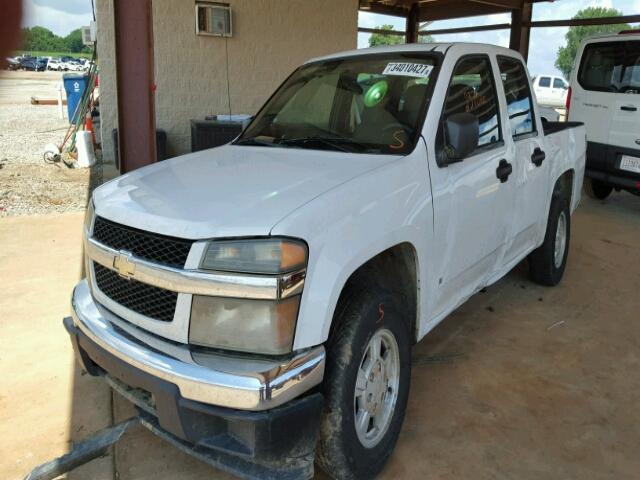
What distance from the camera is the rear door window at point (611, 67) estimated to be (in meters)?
7.87

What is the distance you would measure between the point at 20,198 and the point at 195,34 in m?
3.68

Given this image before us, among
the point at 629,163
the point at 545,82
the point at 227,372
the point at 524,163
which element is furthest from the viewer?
the point at 545,82

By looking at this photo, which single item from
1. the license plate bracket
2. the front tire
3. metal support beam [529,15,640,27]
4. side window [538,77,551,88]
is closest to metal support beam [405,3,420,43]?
metal support beam [529,15,640,27]

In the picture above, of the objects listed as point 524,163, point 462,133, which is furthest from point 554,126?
point 462,133

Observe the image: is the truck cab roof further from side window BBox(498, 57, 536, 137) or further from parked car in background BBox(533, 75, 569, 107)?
parked car in background BBox(533, 75, 569, 107)

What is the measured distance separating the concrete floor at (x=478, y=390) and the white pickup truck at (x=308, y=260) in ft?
1.56

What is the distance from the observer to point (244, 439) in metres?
2.19

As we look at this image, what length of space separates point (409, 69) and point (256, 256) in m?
1.81

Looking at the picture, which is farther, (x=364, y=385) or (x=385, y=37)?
(x=385, y=37)

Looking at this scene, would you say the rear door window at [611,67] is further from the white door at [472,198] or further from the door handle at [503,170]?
the door handle at [503,170]

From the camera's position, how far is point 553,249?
511 centimetres

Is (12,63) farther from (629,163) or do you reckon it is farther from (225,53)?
(225,53)

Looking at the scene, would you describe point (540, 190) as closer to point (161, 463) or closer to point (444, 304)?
point (444, 304)

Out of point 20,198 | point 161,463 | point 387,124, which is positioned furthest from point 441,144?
point 20,198
